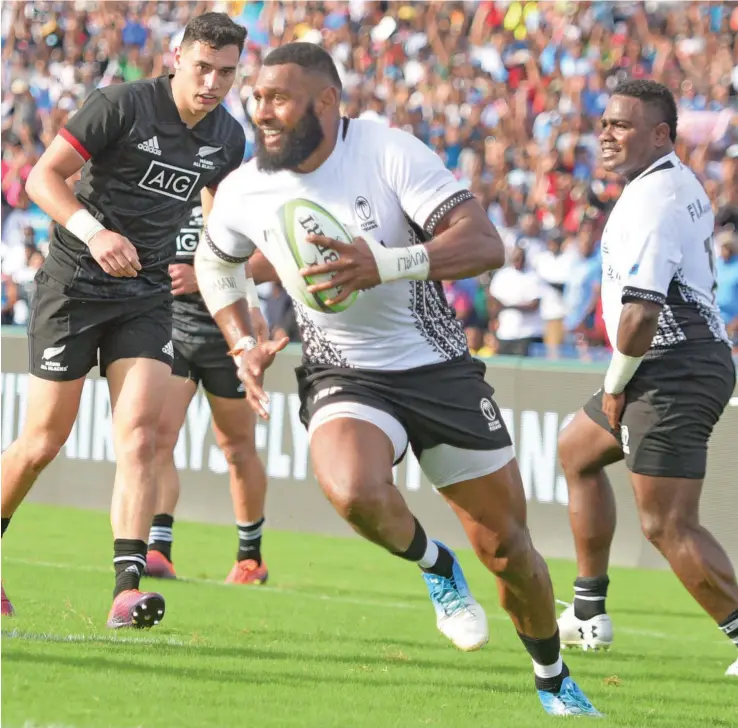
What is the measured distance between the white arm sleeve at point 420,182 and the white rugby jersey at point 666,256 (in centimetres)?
145

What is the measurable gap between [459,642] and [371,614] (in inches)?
85.8

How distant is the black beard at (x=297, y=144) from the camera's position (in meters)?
5.14

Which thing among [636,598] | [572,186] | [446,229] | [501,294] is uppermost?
[446,229]

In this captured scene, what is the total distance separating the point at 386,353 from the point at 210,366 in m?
4.34

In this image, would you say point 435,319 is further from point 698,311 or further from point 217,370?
point 217,370

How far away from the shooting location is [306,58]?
5148 millimetres

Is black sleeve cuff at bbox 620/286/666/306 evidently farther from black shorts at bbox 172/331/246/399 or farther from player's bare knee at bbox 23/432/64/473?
black shorts at bbox 172/331/246/399

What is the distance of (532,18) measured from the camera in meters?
19.1

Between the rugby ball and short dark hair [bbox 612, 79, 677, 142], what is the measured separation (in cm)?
233

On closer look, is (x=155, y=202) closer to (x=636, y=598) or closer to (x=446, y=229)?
(x=446, y=229)

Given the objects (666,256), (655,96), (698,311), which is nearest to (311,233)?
(666,256)

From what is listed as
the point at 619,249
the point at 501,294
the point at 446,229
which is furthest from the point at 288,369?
the point at 446,229

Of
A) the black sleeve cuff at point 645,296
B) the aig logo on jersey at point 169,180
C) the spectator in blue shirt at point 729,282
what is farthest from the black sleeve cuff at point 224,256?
the spectator in blue shirt at point 729,282

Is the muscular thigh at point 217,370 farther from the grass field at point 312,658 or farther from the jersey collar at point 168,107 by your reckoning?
the jersey collar at point 168,107
